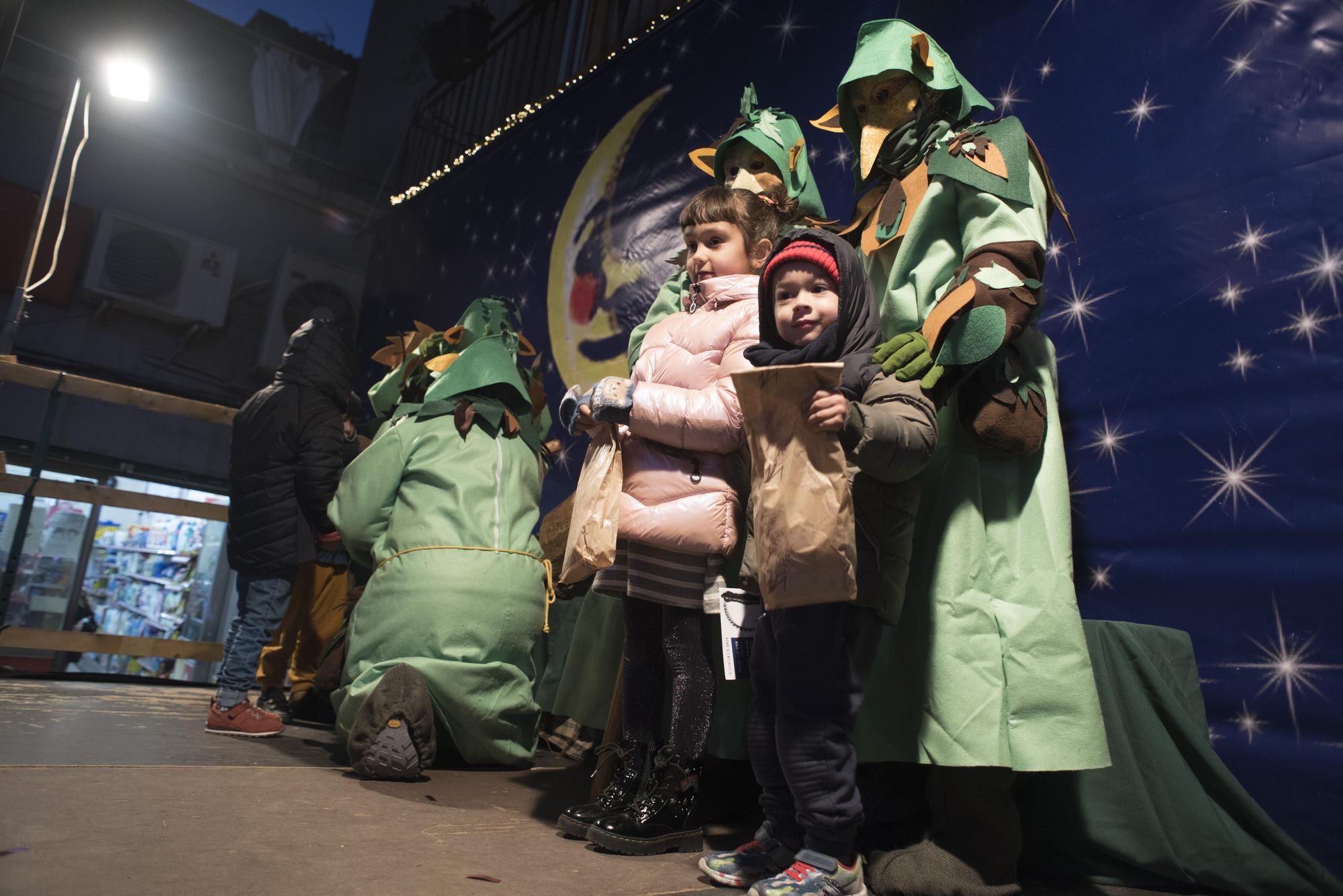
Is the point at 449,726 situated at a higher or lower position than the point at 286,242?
lower

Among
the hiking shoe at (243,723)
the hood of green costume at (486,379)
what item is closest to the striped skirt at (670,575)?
the hood of green costume at (486,379)

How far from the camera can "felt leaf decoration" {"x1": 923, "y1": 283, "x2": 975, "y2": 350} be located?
153 cm

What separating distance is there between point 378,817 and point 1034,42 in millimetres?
2672

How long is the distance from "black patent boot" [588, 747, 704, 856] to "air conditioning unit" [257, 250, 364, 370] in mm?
6256

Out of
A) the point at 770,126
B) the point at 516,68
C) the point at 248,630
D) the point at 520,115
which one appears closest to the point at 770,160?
the point at 770,126

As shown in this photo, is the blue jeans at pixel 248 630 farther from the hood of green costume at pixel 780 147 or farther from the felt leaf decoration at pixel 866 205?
the felt leaf decoration at pixel 866 205

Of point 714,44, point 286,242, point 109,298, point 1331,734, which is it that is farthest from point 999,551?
point 286,242

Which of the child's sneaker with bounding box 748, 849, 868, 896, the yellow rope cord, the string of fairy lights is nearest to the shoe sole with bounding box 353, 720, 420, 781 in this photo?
the yellow rope cord

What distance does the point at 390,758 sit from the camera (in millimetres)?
2096

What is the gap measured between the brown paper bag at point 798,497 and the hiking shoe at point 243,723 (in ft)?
6.82

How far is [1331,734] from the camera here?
1726 mm

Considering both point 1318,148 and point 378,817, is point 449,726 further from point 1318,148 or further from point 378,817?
point 1318,148

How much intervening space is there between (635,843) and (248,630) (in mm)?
1858

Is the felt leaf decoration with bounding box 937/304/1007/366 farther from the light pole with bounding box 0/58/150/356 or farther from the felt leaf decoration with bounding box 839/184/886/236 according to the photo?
the light pole with bounding box 0/58/150/356
